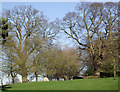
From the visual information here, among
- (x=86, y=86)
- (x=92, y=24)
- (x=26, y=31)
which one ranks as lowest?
(x=86, y=86)

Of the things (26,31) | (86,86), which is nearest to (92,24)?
(26,31)

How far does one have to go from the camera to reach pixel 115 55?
2006 centimetres

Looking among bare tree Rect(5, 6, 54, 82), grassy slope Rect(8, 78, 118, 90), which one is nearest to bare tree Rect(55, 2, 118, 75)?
bare tree Rect(5, 6, 54, 82)

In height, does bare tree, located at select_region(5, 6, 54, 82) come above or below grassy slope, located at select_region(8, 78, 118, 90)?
above

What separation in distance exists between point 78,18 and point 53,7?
4.36 meters

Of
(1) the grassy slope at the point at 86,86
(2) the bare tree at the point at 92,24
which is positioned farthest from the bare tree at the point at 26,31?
(1) the grassy slope at the point at 86,86

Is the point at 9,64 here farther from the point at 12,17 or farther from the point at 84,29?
the point at 84,29

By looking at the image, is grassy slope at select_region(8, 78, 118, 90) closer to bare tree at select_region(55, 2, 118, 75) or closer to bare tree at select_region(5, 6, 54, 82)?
bare tree at select_region(5, 6, 54, 82)

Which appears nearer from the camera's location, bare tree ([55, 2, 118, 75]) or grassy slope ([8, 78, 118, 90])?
grassy slope ([8, 78, 118, 90])

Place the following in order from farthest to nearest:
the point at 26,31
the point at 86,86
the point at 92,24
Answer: the point at 26,31, the point at 92,24, the point at 86,86

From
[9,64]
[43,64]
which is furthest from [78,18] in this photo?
[9,64]

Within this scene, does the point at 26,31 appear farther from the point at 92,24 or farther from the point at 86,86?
the point at 86,86

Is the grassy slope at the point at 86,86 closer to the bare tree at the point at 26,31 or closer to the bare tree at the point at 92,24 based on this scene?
the bare tree at the point at 26,31

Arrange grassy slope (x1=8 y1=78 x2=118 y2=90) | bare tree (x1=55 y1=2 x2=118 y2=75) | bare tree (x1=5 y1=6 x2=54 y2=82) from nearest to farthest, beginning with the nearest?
1. grassy slope (x1=8 y1=78 x2=118 y2=90)
2. bare tree (x1=5 y1=6 x2=54 y2=82)
3. bare tree (x1=55 y1=2 x2=118 y2=75)
